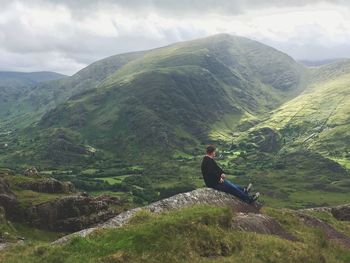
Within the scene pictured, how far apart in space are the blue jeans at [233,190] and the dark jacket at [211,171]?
50 cm

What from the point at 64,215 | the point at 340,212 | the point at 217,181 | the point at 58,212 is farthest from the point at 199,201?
the point at 58,212

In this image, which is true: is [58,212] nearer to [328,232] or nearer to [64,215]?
[64,215]

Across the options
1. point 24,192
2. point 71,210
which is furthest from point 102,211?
point 24,192

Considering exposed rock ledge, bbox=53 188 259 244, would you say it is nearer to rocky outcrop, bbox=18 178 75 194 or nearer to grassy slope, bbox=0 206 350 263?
grassy slope, bbox=0 206 350 263

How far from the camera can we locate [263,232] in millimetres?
31531

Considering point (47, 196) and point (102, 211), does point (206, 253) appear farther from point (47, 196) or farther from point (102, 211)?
point (47, 196)

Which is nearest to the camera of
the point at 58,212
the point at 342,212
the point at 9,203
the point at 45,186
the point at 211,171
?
the point at 211,171

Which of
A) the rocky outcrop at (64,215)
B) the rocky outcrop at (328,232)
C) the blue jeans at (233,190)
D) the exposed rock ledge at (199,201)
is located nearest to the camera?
the exposed rock ledge at (199,201)

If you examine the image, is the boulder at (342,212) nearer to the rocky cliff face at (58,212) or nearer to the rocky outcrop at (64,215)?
the rocky cliff face at (58,212)

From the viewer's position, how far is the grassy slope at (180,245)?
2350cm

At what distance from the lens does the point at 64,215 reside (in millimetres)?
113438

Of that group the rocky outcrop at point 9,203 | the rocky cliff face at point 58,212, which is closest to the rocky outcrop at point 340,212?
the rocky cliff face at point 58,212

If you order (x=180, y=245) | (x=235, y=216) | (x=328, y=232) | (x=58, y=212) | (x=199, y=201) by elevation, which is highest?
(x=180, y=245)

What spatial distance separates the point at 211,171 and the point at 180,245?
12620 mm
